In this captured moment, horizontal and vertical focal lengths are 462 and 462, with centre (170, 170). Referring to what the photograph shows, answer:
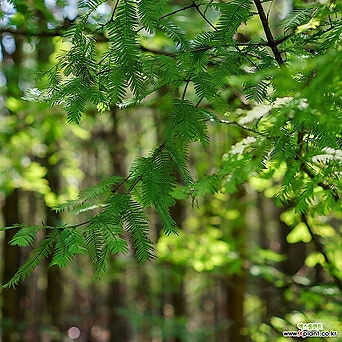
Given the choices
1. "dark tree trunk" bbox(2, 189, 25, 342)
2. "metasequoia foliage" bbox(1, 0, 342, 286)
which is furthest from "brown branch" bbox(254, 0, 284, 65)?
"dark tree trunk" bbox(2, 189, 25, 342)

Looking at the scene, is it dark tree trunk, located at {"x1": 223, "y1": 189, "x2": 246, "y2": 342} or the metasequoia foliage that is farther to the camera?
dark tree trunk, located at {"x1": 223, "y1": 189, "x2": 246, "y2": 342}

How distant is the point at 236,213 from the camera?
203 inches

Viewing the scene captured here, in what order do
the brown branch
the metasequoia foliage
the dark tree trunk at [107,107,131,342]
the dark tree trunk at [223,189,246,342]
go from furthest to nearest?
the dark tree trunk at [107,107,131,342]
the dark tree trunk at [223,189,246,342]
the brown branch
the metasequoia foliage

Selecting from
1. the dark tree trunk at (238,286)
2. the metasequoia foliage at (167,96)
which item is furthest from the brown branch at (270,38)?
the dark tree trunk at (238,286)

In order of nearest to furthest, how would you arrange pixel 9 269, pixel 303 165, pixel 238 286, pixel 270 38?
pixel 270 38
pixel 303 165
pixel 238 286
pixel 9 269

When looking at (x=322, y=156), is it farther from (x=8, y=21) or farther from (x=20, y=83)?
(x=20, y=83)

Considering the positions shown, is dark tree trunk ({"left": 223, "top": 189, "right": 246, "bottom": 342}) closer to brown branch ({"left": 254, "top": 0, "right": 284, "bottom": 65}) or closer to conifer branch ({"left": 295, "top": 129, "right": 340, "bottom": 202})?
conifer branch ({"left": 295, "top": 129, "right": 340, "bottom": 202})

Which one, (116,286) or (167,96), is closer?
(167,96)

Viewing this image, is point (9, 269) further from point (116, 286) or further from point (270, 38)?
point (116, 286)

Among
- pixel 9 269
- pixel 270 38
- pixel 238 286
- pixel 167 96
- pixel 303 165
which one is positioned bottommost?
pixel 238 286

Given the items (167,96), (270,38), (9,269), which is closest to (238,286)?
(9,269)

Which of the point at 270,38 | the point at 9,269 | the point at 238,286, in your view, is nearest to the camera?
the point at 270,38

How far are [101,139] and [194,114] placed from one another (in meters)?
7.15

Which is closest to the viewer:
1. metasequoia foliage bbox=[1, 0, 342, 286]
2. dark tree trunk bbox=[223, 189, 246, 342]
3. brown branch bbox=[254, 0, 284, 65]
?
metasequoia foliage bbox=[1, 0, 342, 286]
